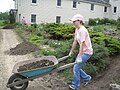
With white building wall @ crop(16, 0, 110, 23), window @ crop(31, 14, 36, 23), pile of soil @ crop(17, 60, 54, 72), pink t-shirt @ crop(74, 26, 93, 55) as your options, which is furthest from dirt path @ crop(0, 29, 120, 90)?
white building wall @ crop(16, 0, 110, 23)

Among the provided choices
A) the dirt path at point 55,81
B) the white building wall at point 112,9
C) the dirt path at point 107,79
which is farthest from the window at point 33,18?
the dirt path at point 107,79

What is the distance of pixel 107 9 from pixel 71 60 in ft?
130

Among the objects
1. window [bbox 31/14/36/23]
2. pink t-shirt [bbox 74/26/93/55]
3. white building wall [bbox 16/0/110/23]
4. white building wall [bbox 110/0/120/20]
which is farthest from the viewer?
white building wall [bbox 110/0/120/20]

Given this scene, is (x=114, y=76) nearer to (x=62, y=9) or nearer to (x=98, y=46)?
(x=98, y=46)

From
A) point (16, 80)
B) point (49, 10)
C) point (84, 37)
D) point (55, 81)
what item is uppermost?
point (49, 10)

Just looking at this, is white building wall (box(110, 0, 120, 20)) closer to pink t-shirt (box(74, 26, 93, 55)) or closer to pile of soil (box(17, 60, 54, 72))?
pile of soil (box(17, 60, 54, 72))

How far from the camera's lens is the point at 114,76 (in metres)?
7.64

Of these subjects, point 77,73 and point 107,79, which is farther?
point 107,79

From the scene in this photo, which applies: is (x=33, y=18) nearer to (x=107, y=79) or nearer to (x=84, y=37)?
(x=107, y=79)

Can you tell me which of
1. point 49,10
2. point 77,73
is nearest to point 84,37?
point 77,73

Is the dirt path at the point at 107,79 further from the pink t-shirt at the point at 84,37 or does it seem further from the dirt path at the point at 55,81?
the pink t-shirt at the point at 84,37

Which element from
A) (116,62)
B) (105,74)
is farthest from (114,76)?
(116,62)

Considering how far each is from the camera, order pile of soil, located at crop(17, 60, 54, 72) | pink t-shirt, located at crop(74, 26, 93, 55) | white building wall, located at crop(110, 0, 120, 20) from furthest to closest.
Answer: white building wall, located at crop(110, 0, 120, 20)
pile of soil, located at crop(17, 60, 54, 72)
pink t-shirt, located at crop(74, 26, 93, 55)

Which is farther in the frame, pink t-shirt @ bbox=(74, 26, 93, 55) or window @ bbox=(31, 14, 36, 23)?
window @ bbox=(31, 14, 36, 23)
